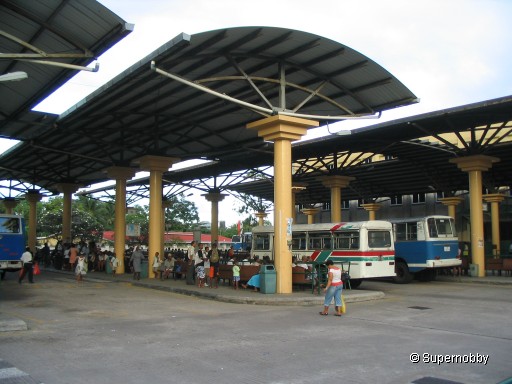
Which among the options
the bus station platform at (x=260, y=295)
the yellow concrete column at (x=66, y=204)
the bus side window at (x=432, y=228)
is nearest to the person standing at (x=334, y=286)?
the bus station platform at (x=260, y=295)

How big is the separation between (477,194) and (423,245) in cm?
523

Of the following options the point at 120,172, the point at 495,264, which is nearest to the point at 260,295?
the point at 495,264

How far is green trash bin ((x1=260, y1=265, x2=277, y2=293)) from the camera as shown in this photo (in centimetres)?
1675

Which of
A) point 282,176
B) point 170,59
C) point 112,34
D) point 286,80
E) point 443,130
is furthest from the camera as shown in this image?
point 443,130

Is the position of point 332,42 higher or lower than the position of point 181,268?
higher

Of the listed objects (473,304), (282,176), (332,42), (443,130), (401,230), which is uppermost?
(332,42)

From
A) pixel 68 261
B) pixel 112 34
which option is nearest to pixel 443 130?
pixel 112 34

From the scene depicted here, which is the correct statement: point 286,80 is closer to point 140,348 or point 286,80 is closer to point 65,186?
point 140,348

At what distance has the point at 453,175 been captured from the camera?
1345 inches

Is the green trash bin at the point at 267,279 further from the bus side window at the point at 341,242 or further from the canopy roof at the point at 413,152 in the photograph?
the canopy roof at the point at 413,152

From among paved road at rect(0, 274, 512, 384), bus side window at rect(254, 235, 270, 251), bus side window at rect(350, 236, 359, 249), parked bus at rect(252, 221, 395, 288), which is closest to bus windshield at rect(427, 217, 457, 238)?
parked bus at rect(252, 221, 395, 288)

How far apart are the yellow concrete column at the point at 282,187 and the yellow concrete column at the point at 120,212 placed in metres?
12.9

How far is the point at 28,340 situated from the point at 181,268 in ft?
45.4

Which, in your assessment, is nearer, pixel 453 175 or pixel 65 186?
pixel 453 175
